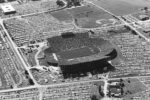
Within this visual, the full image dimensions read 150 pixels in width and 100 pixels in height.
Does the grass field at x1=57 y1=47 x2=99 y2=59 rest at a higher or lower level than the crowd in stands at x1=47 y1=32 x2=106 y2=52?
lower

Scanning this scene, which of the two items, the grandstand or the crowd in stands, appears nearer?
the grandstand

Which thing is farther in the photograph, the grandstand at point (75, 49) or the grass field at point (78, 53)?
the grass field at point (78, 53)

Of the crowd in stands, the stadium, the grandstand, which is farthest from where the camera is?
the crowd in stands

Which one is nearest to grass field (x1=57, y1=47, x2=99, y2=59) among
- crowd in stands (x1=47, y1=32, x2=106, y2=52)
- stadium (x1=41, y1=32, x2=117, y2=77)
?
stadium (x1=41, y1=32, x2=117, y2=77)

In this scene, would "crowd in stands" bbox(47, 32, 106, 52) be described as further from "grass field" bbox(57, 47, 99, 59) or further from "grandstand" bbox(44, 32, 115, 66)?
"grass field" bbox(57, 47, 99, 59)

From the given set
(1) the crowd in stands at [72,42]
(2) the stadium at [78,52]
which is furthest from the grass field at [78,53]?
(1) the crowd in stands at [72,42]

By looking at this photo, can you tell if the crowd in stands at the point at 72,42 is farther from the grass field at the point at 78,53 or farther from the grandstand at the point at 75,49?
the grass field at the point at 78,53

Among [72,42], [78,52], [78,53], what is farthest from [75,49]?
[72,42]

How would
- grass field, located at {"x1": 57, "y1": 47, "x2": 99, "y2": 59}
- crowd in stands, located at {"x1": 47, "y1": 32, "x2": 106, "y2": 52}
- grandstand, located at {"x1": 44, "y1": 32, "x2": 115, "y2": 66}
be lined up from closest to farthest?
1. grandstand, located at {"x1": 44, "y1": 32, "x2": 115, "y2": 66}
2. grass field, located at {"x1": 57, "y1": 47, "x2": 99, "y2": 59}
3. crowd in stands, located at {"x1": 47, "y1": 32, "x2": 106, "y2": 52}

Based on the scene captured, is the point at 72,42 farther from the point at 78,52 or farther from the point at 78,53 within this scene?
the point at 78,53
